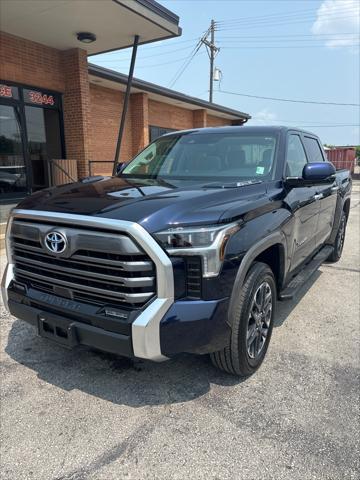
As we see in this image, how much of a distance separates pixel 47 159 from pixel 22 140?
3.04 ft

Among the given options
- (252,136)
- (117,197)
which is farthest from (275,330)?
(117,197)

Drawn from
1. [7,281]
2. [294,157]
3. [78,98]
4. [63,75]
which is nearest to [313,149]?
[294,157]

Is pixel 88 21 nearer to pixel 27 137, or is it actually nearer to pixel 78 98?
pixel 78 98

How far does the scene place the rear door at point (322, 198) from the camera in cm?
A: 454

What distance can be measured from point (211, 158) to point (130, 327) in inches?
81.6

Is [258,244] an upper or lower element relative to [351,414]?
upper

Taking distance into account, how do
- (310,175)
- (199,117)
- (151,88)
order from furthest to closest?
(199,117) → (151,88) → (310,175)

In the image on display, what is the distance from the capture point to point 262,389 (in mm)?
2842

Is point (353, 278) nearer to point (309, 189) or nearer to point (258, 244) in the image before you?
point (309, 189)

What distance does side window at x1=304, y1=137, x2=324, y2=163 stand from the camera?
459 centimetres

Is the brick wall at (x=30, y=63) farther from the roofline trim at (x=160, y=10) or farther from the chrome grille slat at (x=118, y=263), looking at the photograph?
the chrome grille slat at (x=118, y=263)

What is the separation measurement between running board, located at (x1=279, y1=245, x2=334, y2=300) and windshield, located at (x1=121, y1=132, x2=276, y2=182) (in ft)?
3.34

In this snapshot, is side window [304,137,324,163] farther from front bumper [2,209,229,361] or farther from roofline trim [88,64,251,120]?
roofline trim [88,64,251,120]

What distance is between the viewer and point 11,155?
9.17 m
